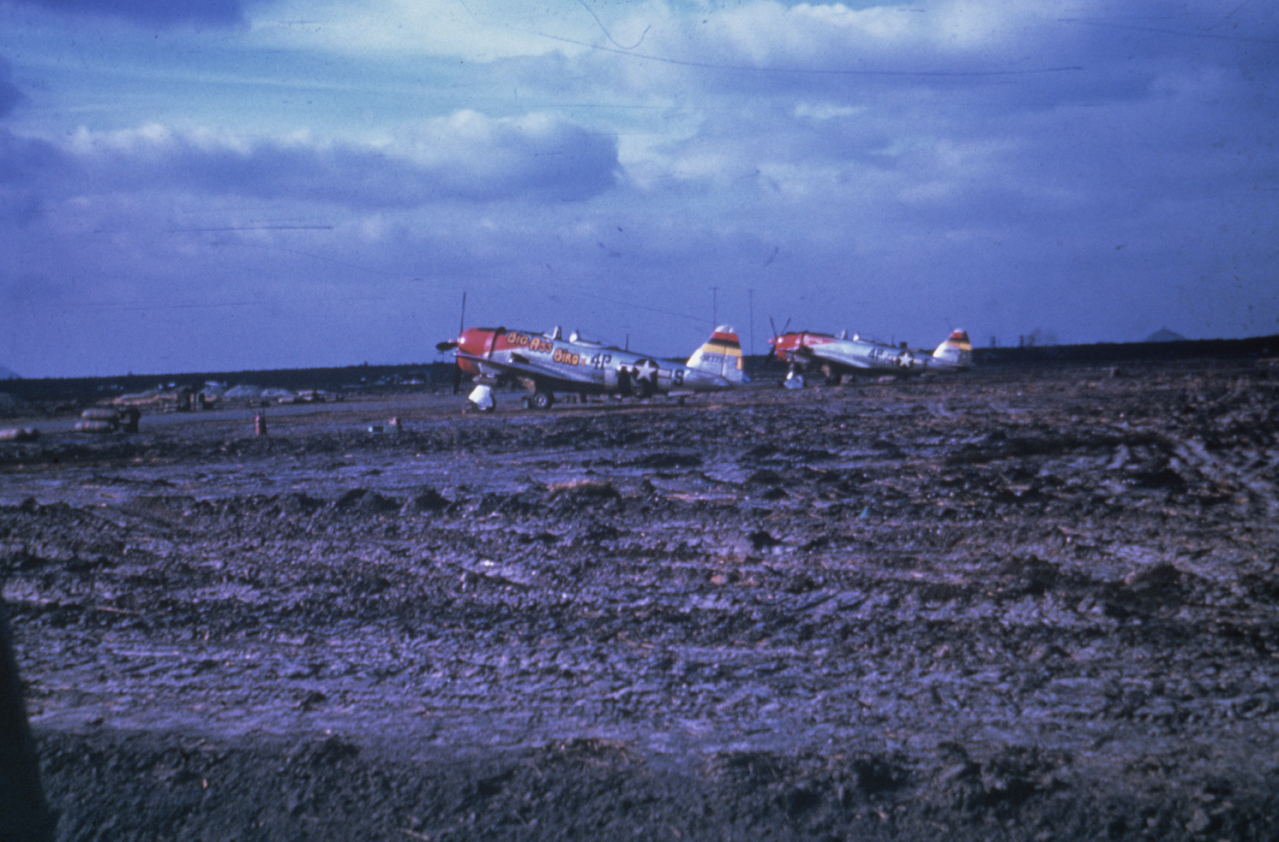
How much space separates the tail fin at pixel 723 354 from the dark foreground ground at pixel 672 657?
21.8m

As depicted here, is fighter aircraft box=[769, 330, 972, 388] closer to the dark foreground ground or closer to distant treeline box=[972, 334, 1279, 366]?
distant treeline box=[972, 334, 1279, 366]

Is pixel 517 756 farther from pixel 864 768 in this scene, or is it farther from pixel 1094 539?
pixel 1094 539

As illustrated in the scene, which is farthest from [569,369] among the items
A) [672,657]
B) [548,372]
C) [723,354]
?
[672,657]

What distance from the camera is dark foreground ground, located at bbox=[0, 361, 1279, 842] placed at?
2875mm

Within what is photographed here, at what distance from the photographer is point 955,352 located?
5109 centimetres

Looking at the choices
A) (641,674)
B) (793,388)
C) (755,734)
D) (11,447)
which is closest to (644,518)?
(641,674)

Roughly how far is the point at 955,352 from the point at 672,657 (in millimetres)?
51246

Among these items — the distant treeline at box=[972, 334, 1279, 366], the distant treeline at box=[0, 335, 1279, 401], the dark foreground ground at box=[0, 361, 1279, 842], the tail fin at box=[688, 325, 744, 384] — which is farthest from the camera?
the distant treeline at box=[972, 334, 1279, 366]

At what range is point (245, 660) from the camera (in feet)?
14.5

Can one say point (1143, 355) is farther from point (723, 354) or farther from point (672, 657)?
point (672, 657)

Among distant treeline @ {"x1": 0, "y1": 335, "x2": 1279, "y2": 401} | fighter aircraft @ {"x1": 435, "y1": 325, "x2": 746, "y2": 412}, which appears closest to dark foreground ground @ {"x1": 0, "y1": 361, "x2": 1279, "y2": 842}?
fighter aircraft @ {"x1": 435, "y1": 325, "x2": 746, "y2": 412}

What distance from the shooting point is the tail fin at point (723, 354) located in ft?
103

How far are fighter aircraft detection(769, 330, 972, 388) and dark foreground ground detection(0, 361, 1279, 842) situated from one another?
36158 mm

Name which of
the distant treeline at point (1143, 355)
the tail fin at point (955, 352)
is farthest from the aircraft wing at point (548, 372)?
the distant treeline at point (1143, 355)
